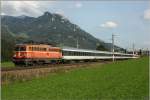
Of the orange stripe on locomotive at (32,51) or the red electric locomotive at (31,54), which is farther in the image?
the orange stripe on locomotive at (32,51)

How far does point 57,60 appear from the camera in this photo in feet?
190

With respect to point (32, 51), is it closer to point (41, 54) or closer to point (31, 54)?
point (31, 54)

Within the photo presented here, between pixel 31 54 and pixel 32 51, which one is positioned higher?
pixel 32 51

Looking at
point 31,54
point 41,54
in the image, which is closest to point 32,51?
point 31,54

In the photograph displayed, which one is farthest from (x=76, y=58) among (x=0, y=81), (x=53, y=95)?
(x=53, y=95)

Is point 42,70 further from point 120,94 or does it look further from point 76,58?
point 76,58

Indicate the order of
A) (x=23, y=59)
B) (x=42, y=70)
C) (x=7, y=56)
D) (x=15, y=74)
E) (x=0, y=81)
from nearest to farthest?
1. (x=0, y=81)
2. (x=15, y=74)
3. (x=42, y=70)
4. (x=23, y=59)
5. (x=7, y=56)

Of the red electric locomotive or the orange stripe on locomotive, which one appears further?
the orange stripe on locomotive

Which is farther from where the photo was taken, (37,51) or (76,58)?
(76,58)

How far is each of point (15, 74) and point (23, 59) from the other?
1602 centimetres

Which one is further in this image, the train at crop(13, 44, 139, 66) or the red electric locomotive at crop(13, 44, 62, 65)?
the train at crop(13, 44, 139, 66)

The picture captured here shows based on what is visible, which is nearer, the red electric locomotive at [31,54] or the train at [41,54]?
the red electric locomotive at [31,54]

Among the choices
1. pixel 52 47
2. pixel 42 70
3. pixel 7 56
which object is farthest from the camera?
pixel 7 56

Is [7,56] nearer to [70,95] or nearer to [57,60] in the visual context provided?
[57,60]
